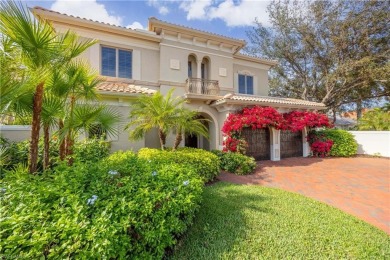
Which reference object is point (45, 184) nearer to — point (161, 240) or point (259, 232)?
point (161, 240)

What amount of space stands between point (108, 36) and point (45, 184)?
10.7 m

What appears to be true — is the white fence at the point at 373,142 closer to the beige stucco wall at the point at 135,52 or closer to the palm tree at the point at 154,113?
the palm tree at the point at 154,113

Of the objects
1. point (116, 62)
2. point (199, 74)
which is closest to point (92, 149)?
point (116, 62)

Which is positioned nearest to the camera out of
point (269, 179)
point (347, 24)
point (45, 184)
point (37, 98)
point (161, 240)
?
point (161, 240)

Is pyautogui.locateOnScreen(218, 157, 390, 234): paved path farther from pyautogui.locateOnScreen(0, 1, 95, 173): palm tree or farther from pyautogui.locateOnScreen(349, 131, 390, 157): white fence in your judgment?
pyautogui.locateOnScreen(0, 1, 95, 173): palm tree

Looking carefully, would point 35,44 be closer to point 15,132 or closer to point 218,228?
point 218,228

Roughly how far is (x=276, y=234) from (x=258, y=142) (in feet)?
31.8

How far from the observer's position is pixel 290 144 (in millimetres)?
14438

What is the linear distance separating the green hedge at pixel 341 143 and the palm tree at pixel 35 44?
54.8 feet

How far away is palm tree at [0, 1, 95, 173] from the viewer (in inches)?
117

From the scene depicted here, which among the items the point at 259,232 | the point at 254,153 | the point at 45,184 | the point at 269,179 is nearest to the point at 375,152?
the point at 254,153

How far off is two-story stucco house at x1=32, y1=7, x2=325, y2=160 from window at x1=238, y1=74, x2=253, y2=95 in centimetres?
116

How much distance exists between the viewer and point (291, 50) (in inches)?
870

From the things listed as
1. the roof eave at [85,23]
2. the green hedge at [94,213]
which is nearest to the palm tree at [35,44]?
the green hedge at [94,213]
